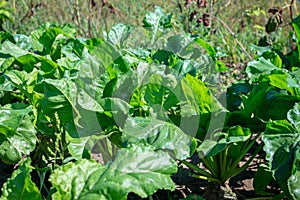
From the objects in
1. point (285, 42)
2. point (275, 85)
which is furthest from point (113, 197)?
point (285, 42)

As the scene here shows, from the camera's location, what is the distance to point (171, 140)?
2055 mm

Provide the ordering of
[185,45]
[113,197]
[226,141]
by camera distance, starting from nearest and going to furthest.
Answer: [113,197] → [226,141] → [185,45]

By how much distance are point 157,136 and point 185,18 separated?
2.66 metres

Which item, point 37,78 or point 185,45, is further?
point 185,45

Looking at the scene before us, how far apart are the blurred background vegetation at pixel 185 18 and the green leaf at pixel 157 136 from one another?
175 centimetres

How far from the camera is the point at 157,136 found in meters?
2.05

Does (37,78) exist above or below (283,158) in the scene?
above

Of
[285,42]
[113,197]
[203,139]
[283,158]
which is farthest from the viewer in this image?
[285,42]

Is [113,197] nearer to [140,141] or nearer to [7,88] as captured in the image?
[140,141]

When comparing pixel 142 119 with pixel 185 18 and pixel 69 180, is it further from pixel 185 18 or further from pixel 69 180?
pixel 185 18

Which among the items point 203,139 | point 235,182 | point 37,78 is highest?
point 37,78

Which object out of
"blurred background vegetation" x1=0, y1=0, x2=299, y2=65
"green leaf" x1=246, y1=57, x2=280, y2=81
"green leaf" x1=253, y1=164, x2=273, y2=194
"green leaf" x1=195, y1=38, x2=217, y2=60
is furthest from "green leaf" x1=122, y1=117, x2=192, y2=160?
"blurred background vegetation" x1=0, y1=0, x2=299, y2=65

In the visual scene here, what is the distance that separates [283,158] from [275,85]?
0.48 m

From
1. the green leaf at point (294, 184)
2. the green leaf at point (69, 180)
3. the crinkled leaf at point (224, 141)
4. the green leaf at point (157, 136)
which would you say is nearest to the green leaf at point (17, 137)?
the green leaf at point (157, 136)
